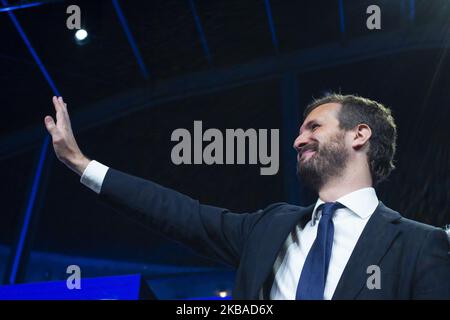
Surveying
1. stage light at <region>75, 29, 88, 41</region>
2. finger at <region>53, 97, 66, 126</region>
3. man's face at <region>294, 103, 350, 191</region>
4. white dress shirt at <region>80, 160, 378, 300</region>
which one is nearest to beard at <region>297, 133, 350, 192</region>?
man's face at <region>294, 103, 350, 191</region>

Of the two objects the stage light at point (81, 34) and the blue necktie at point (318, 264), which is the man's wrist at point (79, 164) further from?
the stage light at point (81, 34)

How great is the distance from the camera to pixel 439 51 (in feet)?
11.7

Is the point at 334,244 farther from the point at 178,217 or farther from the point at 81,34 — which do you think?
the point at 81,34

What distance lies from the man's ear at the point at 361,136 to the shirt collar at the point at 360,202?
24 cm

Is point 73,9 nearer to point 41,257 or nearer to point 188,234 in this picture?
point 41,257

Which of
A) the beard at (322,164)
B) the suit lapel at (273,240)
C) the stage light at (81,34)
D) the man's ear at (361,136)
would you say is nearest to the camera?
the suit lapel at (273,240)

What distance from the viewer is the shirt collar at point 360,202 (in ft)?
7.11

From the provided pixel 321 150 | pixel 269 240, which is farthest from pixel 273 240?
pixel 321 150

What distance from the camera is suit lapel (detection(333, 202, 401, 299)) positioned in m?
1.93

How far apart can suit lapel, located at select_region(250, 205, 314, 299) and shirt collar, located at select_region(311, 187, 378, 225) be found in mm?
63

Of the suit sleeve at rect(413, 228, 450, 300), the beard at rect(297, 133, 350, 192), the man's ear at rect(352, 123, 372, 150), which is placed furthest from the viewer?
the man's ear at rect(352, 123, 372, 150)

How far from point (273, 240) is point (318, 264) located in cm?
19

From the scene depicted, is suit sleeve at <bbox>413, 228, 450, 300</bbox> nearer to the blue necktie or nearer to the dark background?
the blue necktie

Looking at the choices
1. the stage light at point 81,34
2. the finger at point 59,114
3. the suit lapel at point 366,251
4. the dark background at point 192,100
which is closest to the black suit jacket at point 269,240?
the suit lapel at point 366,251
